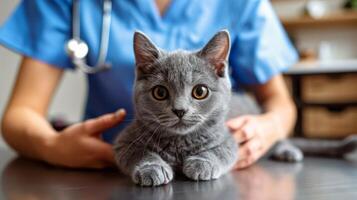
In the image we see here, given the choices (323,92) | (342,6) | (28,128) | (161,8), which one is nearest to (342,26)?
(342,6)

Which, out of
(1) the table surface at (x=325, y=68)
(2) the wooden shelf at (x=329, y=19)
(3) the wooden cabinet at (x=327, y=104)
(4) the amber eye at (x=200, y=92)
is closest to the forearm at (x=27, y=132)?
(4) the amber eye at (x=200, y=92)

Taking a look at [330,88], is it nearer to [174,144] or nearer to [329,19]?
[329,19]

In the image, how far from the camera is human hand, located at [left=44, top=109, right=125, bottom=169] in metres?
0.82

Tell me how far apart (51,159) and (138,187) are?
0.93 ft

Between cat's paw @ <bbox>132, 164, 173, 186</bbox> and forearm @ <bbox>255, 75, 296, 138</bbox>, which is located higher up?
forearm @ <bbox>255, 75, 296, 138</bbox>

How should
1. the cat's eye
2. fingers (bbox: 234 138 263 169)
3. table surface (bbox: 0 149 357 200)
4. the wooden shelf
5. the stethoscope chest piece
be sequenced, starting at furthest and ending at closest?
the wooden shelf < the stethoscope chest piece < fingers (bbox: 234 138 263 169) < the cat's eye < table surface (bbox: 0 149 357 200)

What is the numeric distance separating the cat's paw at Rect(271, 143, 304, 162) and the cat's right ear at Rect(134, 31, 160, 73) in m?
0.39

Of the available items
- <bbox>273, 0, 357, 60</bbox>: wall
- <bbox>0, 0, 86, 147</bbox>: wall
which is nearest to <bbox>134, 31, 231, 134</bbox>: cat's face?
<bbox>0, 0, 86, 147</bbox>: wall

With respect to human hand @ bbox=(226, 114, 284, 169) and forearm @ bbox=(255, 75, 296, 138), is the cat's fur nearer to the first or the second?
human hand @ bbox=(226, 114, 284, 169)

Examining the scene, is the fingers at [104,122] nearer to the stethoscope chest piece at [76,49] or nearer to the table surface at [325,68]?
the stethoscope chest piece at [76,49]

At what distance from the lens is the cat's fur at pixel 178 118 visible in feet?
2.35

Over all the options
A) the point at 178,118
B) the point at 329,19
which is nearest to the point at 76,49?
the point at 178,118

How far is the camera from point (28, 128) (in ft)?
3.11

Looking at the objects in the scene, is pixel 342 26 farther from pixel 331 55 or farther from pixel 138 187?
pixel 138 187
